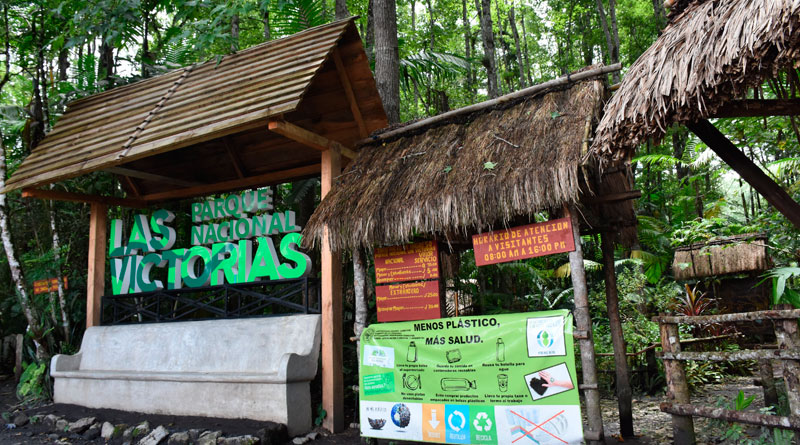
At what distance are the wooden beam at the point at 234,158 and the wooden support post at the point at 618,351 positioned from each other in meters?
5.22

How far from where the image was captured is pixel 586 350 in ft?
14.1

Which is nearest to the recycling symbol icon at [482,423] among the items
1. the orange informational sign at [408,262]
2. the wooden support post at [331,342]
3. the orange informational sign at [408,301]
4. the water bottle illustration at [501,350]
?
the water bottle illustration at [501,350]

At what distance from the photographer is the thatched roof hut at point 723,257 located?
871 cm

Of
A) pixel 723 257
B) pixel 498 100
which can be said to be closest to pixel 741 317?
pixel 498 100

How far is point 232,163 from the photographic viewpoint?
7863mm

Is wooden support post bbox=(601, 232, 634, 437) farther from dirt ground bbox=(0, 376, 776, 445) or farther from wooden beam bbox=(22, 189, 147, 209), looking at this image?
wooden beam bbox=(22, 189, 147, 209)

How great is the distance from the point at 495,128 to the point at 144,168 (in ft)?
18.8

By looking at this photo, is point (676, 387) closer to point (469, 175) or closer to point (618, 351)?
point (618, 351)

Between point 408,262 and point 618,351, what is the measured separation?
236 cm

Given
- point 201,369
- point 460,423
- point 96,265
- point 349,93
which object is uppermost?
Answer: point 349,93

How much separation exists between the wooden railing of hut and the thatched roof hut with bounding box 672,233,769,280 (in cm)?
494

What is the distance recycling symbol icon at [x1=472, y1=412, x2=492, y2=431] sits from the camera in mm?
4535

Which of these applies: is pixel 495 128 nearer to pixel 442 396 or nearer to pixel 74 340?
pixel 442 396

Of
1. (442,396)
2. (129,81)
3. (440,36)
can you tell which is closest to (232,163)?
(129,81)
